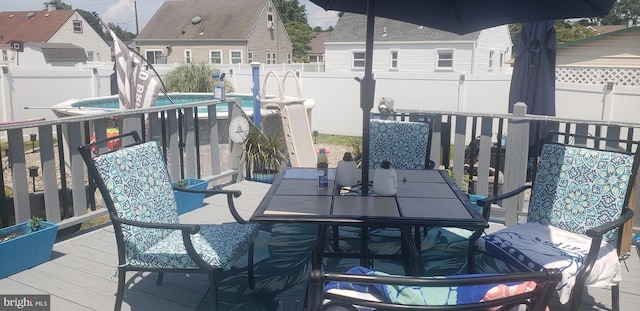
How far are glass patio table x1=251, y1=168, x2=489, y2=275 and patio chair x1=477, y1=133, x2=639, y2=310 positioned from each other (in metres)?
0.28

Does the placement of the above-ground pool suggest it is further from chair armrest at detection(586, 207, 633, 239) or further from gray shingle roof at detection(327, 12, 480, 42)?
gray shingle roof at detection(327, 12, 480, 42)

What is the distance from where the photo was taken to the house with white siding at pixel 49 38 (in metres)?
29.6

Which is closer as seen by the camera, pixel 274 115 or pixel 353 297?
pixel 353 297

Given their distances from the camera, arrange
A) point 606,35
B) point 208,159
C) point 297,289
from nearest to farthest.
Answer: point 297,289
point 208,159
point 606,35

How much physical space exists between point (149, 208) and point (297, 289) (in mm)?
971

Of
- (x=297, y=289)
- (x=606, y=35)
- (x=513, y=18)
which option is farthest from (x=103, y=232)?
(x=606, y=35)

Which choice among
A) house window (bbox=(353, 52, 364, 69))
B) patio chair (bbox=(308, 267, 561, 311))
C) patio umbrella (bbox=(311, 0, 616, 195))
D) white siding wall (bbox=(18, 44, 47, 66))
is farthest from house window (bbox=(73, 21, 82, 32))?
patio chair (bbox=(308, 267, 561, 311))

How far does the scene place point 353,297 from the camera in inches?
52.7

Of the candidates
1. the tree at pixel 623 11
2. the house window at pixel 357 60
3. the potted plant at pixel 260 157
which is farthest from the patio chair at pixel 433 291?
the tree at pixel 623 11

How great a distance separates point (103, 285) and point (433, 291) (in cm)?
234

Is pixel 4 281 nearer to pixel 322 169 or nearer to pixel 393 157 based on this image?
pixel 322 169

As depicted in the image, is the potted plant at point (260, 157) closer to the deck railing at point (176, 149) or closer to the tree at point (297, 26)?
the deck railing at point (176, 149)

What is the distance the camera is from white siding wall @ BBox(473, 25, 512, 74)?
60.2ft

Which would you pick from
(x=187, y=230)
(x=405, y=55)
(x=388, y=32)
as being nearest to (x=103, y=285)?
(x=187, y=230)
